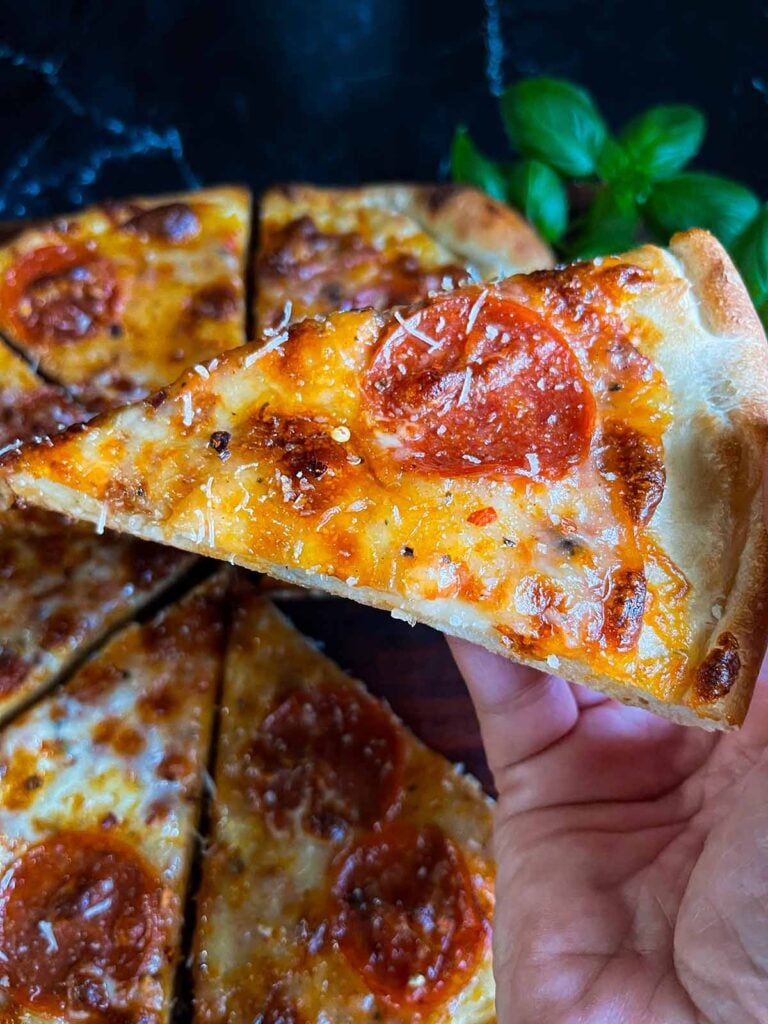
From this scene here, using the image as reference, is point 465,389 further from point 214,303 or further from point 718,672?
point 214,303

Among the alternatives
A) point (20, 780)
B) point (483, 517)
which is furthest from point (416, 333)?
point (20, 780)

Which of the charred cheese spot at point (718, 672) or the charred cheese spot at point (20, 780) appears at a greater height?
the charred cheese spot at point (718, 672)

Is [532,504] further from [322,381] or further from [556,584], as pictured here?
[322,381]

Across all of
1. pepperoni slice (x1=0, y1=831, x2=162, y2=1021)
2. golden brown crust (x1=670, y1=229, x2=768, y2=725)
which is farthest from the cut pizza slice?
golden brown crust (x1=670, y1=229, x2=768, y2=725)

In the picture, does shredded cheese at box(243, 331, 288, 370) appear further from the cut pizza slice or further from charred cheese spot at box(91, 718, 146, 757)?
charred cheese spot at box(91, 718, 146, 757)

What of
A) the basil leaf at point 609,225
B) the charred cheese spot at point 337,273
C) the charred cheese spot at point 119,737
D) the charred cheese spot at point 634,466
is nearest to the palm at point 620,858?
the charred cheese spot at point 634,466

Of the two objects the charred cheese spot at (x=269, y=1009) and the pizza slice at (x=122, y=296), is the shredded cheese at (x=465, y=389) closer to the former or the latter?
the pizza slice at (x=122, y=296)

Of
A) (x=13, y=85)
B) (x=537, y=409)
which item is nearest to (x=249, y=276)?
(x=537, y=409)
